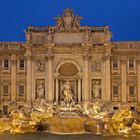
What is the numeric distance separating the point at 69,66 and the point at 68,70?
1.70 feet

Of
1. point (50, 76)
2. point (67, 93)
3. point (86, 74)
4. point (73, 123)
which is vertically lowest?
point (73, 123)

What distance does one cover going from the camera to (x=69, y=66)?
45.3m

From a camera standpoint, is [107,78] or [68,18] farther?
[68,18]

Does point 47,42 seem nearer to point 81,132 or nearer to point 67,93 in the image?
point 67,93

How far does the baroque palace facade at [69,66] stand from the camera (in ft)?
146

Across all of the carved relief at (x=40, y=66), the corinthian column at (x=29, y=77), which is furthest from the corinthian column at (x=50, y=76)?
the corinthian column at (x=29, y=77)

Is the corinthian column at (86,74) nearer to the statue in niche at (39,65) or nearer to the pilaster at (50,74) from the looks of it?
the pilaster at (50,74)

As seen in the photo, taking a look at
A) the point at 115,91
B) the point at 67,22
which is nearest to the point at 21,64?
the point at 67,22

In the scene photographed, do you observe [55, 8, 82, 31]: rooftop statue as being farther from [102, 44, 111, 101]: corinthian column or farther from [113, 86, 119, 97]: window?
→ [113, 86, 119, 97]: window

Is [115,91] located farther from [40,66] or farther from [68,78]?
[40,66]

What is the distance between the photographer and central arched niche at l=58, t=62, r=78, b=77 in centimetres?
4525

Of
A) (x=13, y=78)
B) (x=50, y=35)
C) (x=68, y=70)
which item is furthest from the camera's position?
(x=13, y=78)

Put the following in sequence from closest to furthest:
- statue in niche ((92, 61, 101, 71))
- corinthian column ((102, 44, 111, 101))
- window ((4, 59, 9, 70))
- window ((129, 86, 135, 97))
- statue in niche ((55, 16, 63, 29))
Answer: corinthian column ((102, 44, 111, 101)) → statue in niche ((92, 61, 101, 71)) → window ((129, 86, 135, 97)) → statue in niche ((55, 16, 63, 29)) → window ((4, 59, 9, 70))

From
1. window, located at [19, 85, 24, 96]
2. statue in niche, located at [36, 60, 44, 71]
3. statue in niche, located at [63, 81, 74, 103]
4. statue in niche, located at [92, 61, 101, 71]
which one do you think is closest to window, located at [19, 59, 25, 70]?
statue in niche, located at [36, 60, 44, 71]
